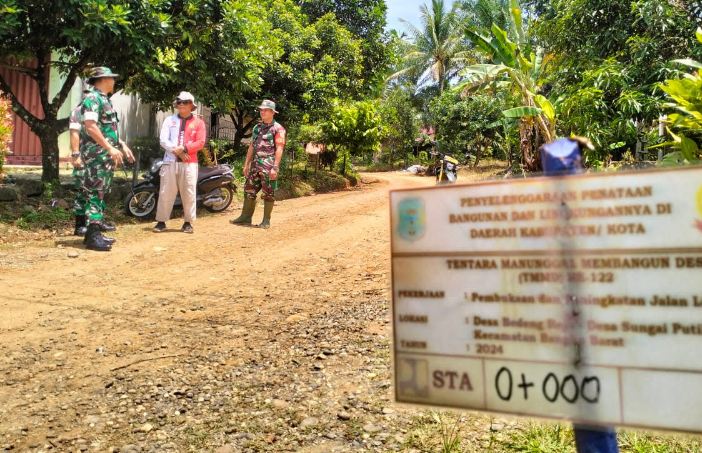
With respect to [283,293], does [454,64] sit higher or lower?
higher

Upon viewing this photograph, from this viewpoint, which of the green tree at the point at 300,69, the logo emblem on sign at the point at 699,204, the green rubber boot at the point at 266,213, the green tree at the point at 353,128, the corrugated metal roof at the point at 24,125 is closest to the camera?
the logo emblem on sign at the point at 699,204

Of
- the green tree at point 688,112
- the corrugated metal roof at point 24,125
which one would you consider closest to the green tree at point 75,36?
the corrugated metal roof at point 24,125

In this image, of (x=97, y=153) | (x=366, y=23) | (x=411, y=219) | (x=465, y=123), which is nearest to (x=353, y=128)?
(x=366, y=23)

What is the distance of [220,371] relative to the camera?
3014 mm

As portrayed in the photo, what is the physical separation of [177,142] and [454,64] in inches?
971

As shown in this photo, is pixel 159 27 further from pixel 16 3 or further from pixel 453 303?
pixel 453 303

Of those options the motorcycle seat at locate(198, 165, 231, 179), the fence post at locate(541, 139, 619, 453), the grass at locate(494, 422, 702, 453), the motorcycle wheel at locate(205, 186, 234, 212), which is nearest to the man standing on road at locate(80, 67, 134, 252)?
the motorcycle seat at locate(198, 165, 231, 179)

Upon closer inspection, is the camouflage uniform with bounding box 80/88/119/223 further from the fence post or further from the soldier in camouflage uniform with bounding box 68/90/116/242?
the fence post

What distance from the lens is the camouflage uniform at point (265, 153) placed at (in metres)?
7.10

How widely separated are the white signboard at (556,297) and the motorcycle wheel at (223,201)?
7654 millimetres

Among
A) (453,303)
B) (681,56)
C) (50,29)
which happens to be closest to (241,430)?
(453,303)

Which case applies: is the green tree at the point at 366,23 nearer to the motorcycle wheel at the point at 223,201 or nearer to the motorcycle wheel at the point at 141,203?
the motorcycle wheel at the point at 223,201

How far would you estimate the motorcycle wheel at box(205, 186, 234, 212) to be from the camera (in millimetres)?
8688

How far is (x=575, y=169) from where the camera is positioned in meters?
1.26
